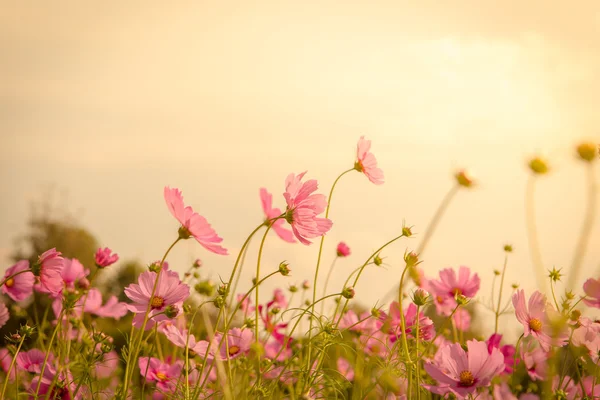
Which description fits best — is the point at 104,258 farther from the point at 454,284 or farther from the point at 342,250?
the point at 454,284

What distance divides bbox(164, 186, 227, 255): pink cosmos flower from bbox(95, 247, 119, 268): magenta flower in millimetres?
434

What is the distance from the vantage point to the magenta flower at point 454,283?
4.57ft

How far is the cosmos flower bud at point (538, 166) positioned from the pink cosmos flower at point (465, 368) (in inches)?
13.1

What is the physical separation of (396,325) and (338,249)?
37 cm

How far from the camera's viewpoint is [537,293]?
1106 millimetres

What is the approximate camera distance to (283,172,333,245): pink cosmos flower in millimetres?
969

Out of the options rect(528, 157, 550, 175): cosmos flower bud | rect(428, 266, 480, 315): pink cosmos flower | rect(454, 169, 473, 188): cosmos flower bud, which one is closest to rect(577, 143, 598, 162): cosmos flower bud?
rect(528, 157, 550, 175): cosmos flower bud

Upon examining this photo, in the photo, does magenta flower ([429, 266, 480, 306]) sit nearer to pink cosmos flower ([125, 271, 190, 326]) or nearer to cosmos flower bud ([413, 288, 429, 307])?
cosmos flower bud ([413, 288, 429, 307])

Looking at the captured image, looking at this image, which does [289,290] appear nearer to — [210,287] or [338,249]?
[338,249]

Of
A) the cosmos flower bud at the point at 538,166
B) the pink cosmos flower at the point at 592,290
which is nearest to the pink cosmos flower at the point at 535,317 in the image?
the pink cosmos flower at the point at 592,290

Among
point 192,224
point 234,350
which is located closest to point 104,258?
point 234,350

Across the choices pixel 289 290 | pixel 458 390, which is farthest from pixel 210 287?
pixel 289 290

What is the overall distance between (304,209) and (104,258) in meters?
0.52

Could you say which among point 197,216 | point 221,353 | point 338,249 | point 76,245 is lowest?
point 76,245
